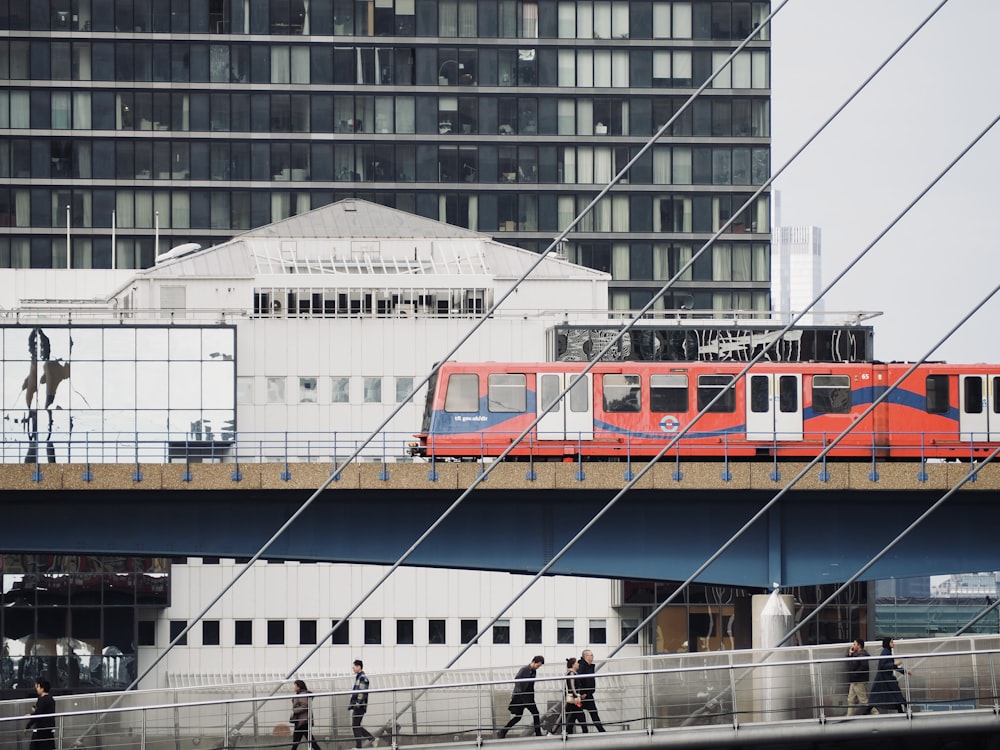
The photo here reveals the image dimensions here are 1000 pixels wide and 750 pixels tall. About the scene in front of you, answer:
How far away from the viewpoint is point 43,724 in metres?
26.2

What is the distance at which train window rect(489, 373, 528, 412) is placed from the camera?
45656mm

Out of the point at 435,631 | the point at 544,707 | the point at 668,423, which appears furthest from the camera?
the point at 435,631

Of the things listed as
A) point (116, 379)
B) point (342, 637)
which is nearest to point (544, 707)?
point (342, 637)

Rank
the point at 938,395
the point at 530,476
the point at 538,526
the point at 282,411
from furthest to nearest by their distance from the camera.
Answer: the point at 282,411 < the point at 938,395 < the point at 538,526 < the point at 530,476

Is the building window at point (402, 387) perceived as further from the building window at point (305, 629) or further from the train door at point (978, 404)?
the train door at point (978, 404)

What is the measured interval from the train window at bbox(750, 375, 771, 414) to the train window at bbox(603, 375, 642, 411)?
2.87 m

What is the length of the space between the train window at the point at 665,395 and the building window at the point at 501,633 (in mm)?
20172

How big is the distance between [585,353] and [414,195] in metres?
49.8

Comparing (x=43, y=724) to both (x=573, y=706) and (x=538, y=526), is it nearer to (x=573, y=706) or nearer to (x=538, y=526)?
(x=573, y=706)

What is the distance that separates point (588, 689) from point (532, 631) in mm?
38077

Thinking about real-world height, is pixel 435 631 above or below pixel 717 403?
below

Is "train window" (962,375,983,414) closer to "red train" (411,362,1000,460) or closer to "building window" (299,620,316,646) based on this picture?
"red train" (411,362,1000,460)

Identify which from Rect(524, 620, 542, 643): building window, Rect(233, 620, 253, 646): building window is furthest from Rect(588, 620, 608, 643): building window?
Rect(233, 620, 253, 646): building window

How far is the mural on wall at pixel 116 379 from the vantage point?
63.5 metres
